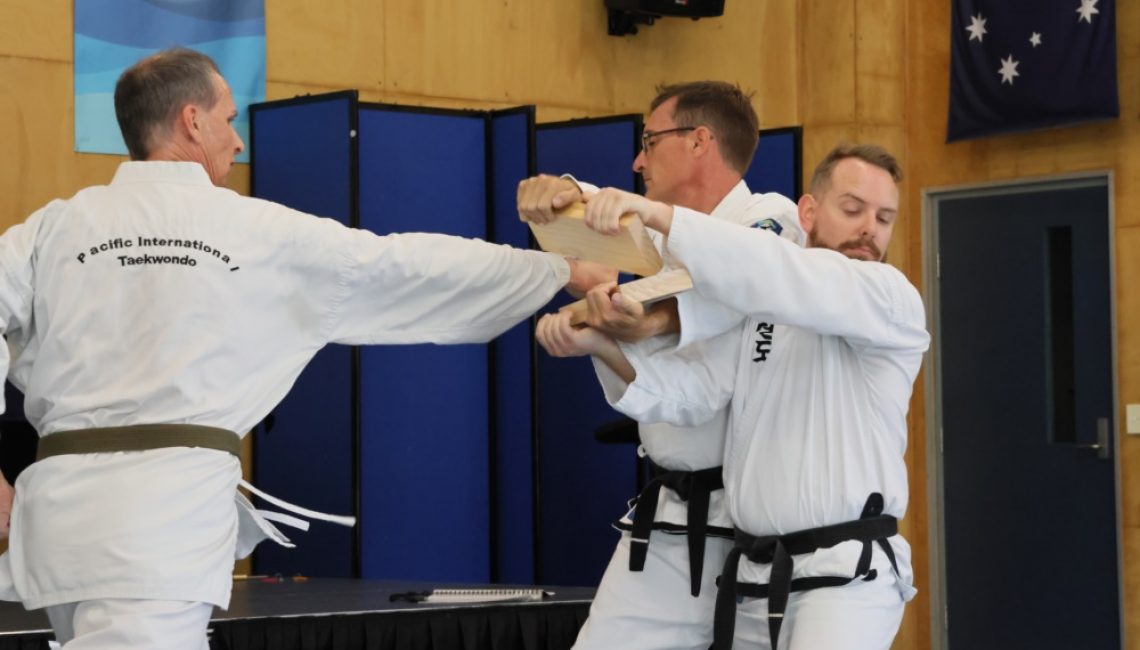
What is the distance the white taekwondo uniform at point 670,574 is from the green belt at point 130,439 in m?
0.84

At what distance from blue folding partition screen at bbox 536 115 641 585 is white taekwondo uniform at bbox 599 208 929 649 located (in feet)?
9.18

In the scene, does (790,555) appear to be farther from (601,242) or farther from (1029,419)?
(1029,419)

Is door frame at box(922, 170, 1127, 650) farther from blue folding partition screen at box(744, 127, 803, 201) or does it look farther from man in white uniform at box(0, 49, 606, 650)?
man in white uniform at box(0, 49, 606, 650)

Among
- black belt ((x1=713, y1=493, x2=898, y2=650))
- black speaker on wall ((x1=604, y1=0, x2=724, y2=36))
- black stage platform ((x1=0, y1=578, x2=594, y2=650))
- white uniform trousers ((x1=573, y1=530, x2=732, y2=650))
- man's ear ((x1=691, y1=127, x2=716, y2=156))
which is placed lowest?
black stage platform ((x1=0, y1=578, x2=594, y2=650))

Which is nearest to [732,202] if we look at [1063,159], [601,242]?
[601,242]

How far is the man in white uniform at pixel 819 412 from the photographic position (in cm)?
253

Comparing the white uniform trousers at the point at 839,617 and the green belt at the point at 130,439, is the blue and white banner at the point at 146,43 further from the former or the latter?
the white uniform trousers at the point at 839,617

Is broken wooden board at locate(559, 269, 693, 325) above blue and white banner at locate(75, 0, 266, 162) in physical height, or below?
below

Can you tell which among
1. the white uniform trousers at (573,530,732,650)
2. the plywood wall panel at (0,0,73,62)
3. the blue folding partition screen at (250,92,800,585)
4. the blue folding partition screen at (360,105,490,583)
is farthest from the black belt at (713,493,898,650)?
the plywood wall panel at (0,0,73,62)

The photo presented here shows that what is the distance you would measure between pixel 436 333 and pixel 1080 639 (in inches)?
171

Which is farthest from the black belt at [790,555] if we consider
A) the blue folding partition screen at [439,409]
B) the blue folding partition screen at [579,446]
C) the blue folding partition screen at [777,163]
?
the blue folding partition screen at [777,163]

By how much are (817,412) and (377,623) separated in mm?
1863

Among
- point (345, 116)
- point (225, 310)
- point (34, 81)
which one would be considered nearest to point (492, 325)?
point (225, 310)

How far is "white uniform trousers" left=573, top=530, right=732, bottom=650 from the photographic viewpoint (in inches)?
112
